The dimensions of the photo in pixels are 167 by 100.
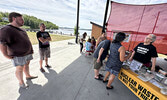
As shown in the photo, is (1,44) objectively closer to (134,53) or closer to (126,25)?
(134,53)

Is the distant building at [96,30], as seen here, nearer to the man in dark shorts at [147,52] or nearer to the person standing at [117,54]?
the man in dark shorts at [147,52]

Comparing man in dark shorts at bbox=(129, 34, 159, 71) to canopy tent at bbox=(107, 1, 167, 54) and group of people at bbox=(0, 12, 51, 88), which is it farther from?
group of people at bbox=(0, 12, 51, 88)

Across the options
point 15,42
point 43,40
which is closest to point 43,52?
point 43,40

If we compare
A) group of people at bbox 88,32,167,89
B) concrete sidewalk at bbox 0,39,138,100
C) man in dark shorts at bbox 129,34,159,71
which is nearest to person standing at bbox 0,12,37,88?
concrete sidewalk at bbox 0,39,138,100

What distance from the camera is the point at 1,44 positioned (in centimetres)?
114

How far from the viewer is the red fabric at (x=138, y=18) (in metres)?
1.86

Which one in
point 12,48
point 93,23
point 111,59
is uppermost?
point 93,23

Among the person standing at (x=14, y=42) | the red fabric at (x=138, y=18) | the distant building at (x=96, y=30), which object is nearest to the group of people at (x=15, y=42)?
the person standing at (x=14, y=42)

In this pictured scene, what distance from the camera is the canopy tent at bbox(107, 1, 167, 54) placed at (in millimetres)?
1856

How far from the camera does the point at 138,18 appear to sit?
2.33 meters

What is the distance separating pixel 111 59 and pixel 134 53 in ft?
2.50

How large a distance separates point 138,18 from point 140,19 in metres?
0.08

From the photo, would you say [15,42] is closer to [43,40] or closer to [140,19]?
[43,40]

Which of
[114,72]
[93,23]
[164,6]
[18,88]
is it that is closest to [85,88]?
[114,72]
